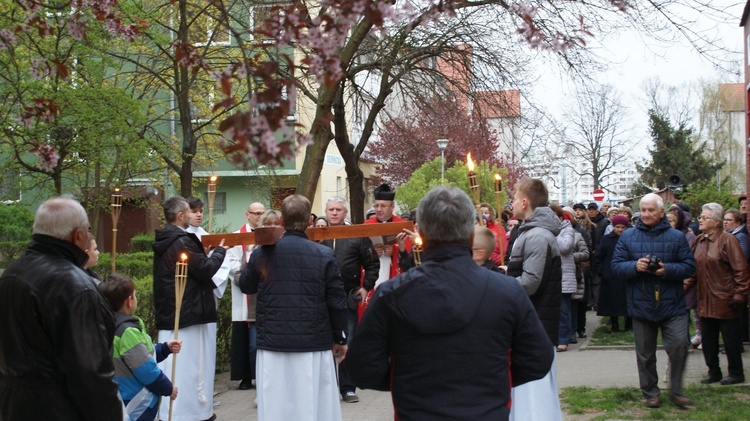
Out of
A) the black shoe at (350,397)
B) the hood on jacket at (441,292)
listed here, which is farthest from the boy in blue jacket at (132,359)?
the black shoe at (350,397)

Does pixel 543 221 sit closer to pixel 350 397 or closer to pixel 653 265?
pixel 653 265

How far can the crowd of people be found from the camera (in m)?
3.58

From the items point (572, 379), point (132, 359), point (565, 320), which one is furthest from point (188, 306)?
point (565, 320)

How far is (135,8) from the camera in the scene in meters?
13.2

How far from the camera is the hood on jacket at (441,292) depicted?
138 inches

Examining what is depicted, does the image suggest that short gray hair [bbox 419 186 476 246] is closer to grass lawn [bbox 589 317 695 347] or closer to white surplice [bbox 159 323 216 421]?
white surplice [bbox 159 323 216 421]

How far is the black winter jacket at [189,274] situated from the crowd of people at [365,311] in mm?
14

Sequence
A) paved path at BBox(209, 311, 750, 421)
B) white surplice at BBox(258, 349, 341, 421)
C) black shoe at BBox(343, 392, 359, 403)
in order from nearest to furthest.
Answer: white surplice at BBox(258, 349, 341, 421) → paved path at BBox(209, 311, 750, 421) → black shoe at BBox(343, 392, 359, 403)

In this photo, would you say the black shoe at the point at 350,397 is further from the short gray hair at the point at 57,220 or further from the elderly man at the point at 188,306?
the short gray hair at the point at 57,220

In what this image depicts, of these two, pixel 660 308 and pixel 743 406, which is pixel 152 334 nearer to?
pixel 660 308

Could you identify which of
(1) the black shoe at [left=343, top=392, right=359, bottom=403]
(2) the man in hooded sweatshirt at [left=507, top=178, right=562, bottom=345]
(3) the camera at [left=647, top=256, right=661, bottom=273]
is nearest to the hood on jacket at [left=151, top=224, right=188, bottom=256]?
(1) the black shoe at [left=343, top=392, right=359, bottom=403]

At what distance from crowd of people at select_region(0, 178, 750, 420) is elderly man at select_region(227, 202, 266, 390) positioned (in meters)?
0.03

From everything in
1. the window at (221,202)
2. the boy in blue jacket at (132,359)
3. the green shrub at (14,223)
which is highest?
the window at (221,202)

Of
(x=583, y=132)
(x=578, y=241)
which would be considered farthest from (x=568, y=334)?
(x=583, y=132)
